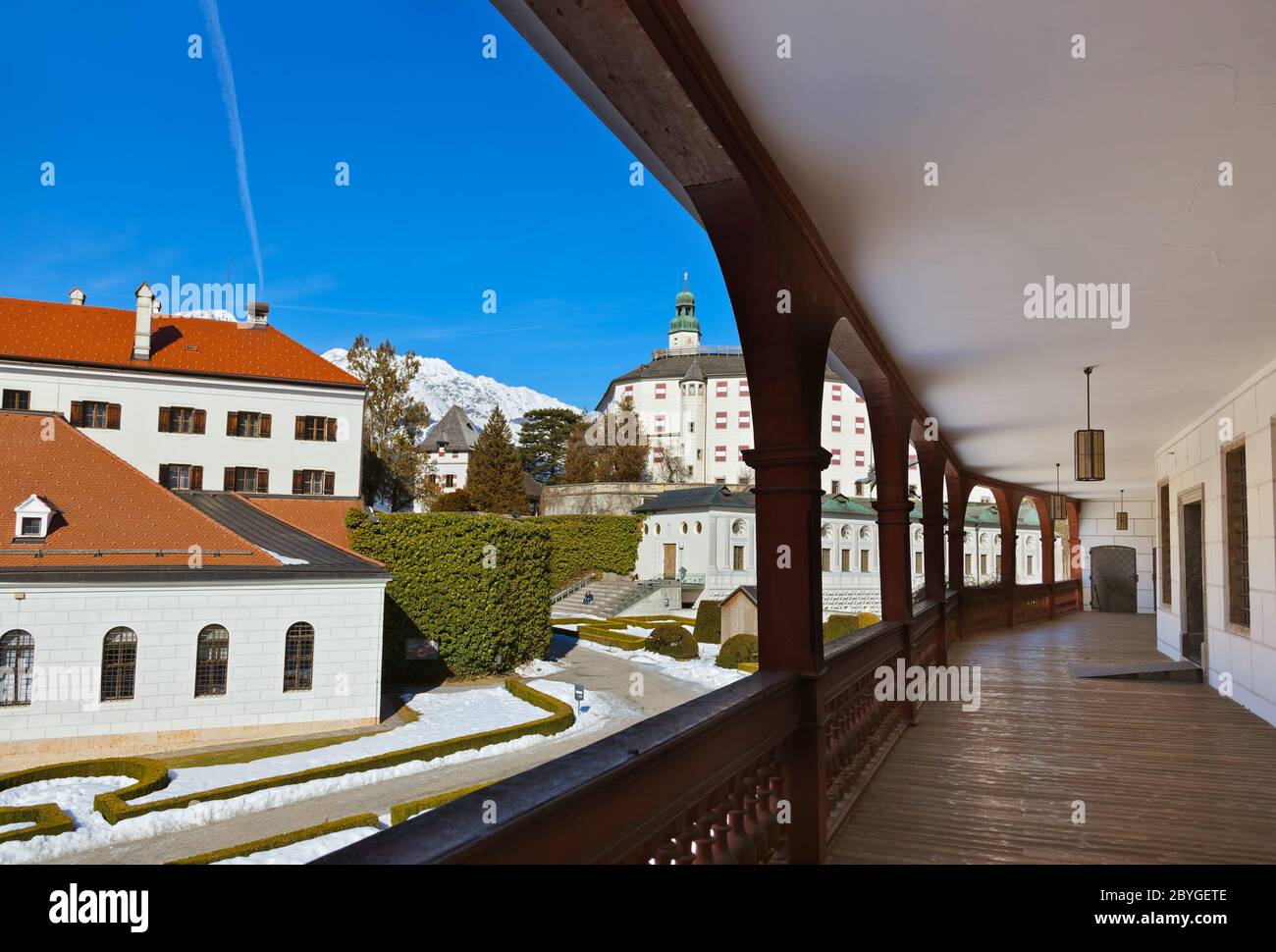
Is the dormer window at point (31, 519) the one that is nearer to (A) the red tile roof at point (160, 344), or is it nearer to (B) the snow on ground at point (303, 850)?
(B) the snow on ground at point (303, 850)

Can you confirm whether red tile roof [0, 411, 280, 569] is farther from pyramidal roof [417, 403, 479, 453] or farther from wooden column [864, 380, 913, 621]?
pyramidal roof [417, 403, 479, 453]

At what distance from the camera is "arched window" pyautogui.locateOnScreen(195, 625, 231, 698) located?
1593 centimetres

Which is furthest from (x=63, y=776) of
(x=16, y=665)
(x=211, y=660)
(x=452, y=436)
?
(x=452, y=436)

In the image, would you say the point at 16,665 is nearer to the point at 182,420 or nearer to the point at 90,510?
the point at 90,510

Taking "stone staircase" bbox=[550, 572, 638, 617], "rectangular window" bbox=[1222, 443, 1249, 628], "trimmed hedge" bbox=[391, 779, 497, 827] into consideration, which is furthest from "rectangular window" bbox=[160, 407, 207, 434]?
"rectangular window" bbox=[1222, 443, 1249, 628]

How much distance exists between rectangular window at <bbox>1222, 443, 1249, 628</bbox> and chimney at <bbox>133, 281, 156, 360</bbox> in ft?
103

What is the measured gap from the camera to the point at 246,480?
2888 centimetres

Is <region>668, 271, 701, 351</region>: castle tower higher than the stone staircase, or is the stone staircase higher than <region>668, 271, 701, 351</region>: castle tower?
<region>668, 271, 701, 351</region>: castle tower

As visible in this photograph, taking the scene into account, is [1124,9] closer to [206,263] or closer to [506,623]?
[506,623]

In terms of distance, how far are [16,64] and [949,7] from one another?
455cm

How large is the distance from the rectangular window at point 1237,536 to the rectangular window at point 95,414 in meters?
30.7

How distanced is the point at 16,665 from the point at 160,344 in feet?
60.4

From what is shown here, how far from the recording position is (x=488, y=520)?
21781 mm
